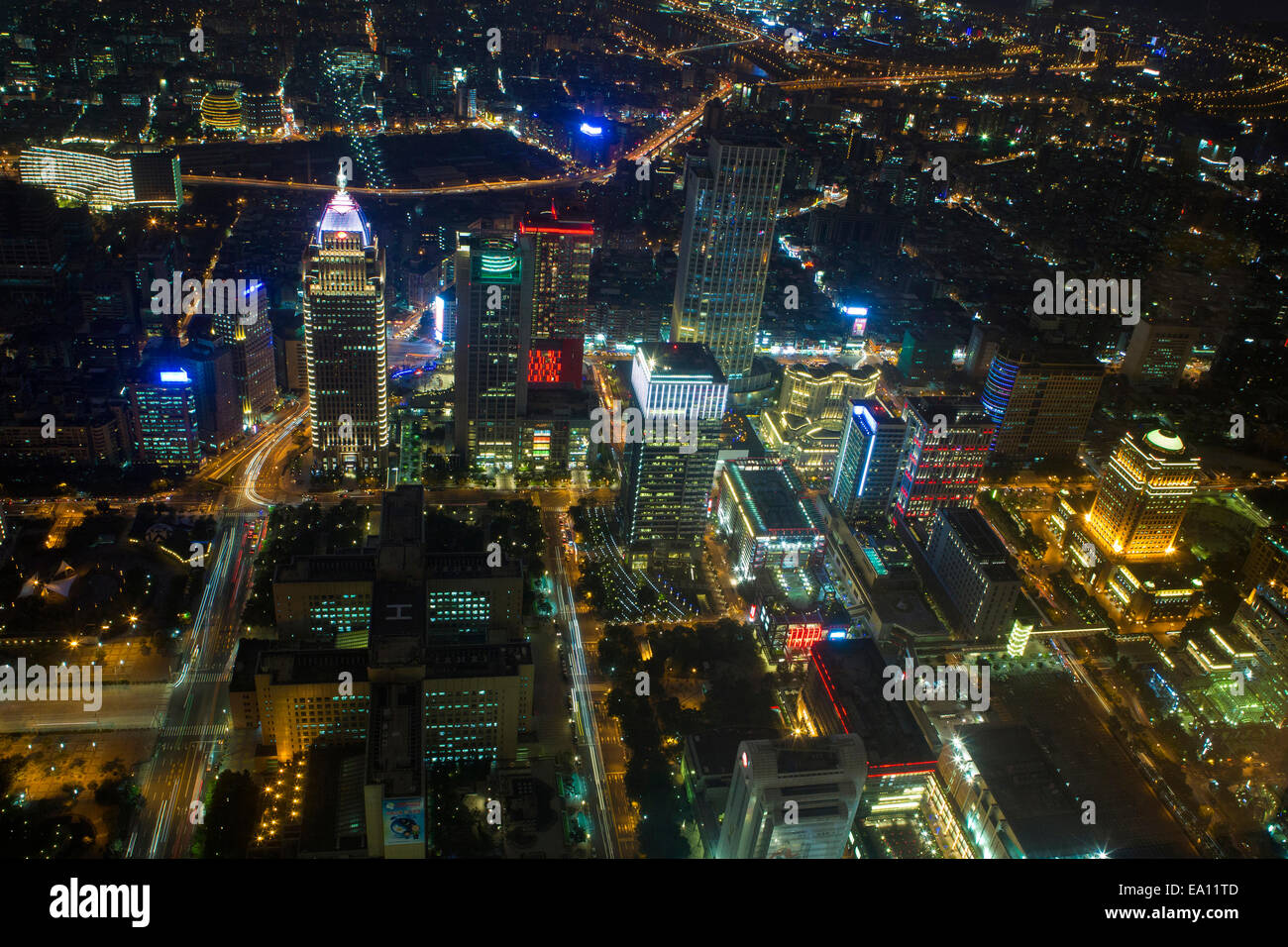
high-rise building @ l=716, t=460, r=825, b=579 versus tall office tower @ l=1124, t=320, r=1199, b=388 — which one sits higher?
tall office tower @ l=1124, t=320, r=1199, b=388

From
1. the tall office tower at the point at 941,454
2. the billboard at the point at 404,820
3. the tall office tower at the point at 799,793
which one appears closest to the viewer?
the tall office tower at the point at 799,793

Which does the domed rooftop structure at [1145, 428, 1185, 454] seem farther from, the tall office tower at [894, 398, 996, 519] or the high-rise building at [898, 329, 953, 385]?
the high-rise building at [898, 329, 953, 385]

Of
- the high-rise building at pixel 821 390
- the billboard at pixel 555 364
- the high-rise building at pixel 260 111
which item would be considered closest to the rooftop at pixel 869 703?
the high-rise building at pixel 821 390

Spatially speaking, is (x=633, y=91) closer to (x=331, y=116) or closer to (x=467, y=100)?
(x=467, y=100)

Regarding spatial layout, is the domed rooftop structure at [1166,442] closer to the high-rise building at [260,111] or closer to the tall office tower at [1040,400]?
the tall office tower at [1040,400]

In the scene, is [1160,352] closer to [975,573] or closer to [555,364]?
[975,573]

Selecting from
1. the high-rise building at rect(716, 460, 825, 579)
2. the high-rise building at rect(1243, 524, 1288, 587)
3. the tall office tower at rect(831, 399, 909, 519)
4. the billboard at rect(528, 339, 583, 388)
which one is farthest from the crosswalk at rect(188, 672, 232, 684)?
the high-rise building at rect(1243, 524, 1288, 587)
